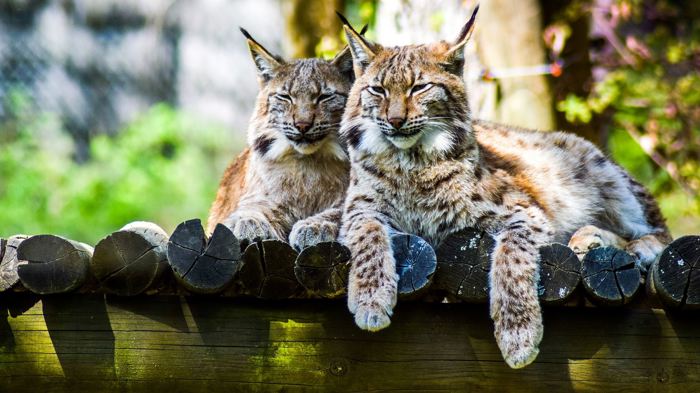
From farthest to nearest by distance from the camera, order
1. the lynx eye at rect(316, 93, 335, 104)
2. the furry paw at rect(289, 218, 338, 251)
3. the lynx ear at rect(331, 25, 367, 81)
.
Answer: the lynx ear at rect(331, 25, 367, 81) → the lynx eye at rect(316, 93, 335, 104) → the furry paw at rect(289, 218, 338, 251)

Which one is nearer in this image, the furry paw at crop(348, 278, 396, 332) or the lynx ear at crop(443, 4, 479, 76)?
the furry paw at crop(348, 278, 396, 332)

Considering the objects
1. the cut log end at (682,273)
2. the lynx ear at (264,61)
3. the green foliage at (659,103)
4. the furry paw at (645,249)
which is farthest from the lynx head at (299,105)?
the green foliage at (659,103)

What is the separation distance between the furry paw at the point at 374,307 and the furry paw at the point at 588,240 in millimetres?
865

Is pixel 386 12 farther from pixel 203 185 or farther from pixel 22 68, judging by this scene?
pixel 22 68

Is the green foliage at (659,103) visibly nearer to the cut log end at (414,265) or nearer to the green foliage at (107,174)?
the cut log end at (414,265)

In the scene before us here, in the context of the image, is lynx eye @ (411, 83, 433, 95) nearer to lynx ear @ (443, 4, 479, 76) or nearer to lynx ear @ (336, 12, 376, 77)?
lynx ear @ (443, 4, 479, 76)

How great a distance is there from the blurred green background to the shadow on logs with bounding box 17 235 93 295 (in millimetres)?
3538

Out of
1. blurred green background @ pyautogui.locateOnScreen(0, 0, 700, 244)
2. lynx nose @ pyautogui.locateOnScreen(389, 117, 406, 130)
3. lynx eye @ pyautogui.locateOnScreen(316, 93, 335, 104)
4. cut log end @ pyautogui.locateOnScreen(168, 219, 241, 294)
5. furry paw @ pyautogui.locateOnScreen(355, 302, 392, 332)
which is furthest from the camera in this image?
blurred green background @ pyautogui.locateOnScreen(0, 0, 700, 244)

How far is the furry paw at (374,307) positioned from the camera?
11.2 feet

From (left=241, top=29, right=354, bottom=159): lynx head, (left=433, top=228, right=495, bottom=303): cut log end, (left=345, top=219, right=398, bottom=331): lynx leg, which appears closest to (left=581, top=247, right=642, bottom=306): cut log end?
(left=433, top=228, right=495, bottom=303): cut log end

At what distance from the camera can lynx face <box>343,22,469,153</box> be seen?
3838mm

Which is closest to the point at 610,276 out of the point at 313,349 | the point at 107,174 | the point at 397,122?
the point at 397,122

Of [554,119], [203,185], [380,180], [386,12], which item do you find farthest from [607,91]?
[203,185]

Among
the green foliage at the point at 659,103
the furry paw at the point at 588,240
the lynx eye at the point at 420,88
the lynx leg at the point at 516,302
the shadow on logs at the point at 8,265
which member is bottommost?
the green foliage at the point at 659,103
